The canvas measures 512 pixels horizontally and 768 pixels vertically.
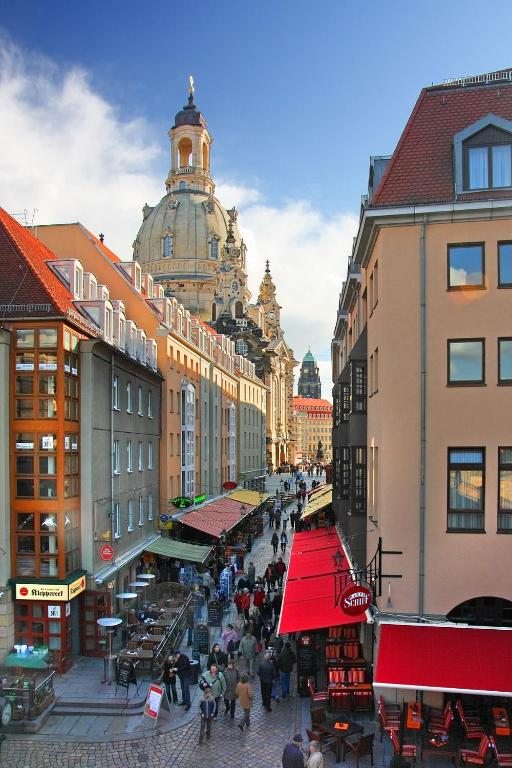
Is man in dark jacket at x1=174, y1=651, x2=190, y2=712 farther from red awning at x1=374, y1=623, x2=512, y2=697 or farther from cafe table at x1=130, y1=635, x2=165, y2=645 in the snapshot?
red awning at x1=374, y1=623, x2=512, y2=697

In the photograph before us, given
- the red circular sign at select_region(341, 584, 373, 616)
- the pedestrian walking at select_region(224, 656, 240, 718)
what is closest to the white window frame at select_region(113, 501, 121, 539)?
the pedestrian walking at select_region(224, 656, 240, 718)

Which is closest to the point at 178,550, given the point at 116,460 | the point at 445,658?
the point at 116,460

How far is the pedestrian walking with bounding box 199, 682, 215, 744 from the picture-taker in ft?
57.6

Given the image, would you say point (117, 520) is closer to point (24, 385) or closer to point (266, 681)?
point (24, 385)

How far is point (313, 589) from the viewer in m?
23.4

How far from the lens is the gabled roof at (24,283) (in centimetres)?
2366

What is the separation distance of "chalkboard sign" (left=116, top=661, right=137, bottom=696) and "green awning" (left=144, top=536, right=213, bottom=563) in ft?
36.6

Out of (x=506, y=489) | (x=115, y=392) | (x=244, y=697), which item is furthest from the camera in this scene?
(x=115, y=392)

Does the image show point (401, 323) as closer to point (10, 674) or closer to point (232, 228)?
point (10, 674)

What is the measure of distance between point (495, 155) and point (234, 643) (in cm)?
1710

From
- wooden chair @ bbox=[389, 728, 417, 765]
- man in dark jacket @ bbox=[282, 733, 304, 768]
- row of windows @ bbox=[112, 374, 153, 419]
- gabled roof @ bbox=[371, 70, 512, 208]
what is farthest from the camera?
row of windows @ bbox=[112, 374, 153, 419]

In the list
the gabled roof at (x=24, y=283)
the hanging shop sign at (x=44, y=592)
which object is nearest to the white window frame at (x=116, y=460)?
the gabled roof at (x=24, y=283)

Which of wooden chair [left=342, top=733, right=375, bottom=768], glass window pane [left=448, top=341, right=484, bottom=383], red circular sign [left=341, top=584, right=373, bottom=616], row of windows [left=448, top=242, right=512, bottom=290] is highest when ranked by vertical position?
row of windows [left=448, top=242, right=512, bottom=290]

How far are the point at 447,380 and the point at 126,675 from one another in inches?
493
